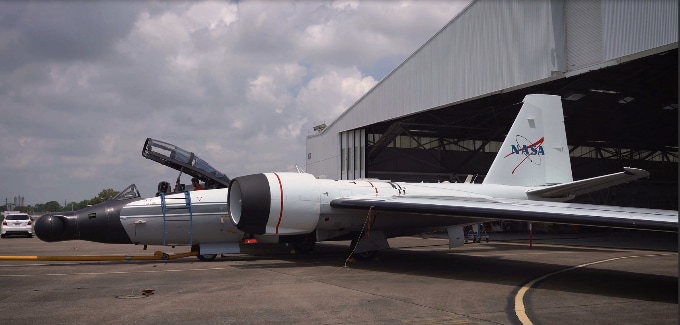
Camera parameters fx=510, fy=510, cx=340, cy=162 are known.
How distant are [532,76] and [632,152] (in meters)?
31.7

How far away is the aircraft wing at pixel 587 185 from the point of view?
520 inches

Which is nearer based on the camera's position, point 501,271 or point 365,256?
point 501,271

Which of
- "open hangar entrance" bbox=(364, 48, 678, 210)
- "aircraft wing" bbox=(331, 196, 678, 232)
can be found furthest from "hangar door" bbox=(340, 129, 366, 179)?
"aircraft wing" bbox=(331, 196, 678, 232)

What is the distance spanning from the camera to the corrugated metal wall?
14.9m

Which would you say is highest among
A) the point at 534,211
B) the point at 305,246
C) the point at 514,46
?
the point at 514,46

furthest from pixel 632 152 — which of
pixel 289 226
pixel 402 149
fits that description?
pixel 289 226

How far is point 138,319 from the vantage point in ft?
23.1

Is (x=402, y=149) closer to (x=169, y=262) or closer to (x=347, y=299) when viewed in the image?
(x=169, y=262)

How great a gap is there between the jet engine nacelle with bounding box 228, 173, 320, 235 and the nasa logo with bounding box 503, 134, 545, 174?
316 inches

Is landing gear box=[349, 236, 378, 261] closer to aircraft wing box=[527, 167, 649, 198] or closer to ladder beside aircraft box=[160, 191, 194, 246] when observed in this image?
ladder beside aircraft box=[160, 191, 194, 246]

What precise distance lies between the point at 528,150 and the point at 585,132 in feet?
64.3

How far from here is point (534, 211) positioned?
36.1 ft

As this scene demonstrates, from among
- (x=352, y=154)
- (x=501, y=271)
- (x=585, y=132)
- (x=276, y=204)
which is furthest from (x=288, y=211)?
(x=585, y=132)

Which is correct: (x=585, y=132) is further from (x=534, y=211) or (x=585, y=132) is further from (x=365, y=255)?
(x=534, y=211)
